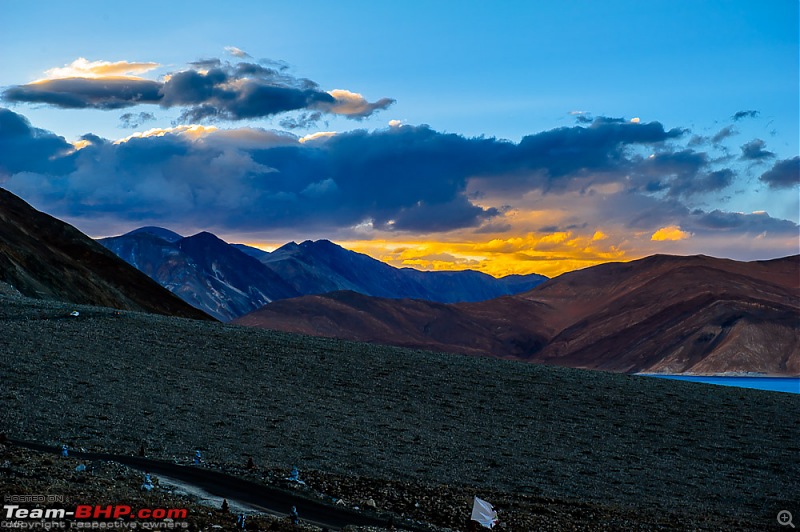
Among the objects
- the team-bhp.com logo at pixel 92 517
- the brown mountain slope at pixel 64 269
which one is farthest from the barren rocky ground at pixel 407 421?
the brown mountain slope at pixel 64 269

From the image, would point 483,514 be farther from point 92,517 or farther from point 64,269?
point 64,269

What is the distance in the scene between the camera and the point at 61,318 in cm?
6669

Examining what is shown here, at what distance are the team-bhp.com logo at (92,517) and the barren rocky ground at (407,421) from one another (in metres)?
2.60

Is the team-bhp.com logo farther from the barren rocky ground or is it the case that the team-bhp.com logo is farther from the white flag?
the white flag

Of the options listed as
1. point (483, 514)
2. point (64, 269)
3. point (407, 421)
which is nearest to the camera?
point (483, 514)

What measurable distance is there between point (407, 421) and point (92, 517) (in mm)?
31891

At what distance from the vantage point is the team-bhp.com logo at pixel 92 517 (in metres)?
18.2

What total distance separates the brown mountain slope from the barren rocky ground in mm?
42835

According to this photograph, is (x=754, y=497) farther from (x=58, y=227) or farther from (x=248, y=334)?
(x=58, y=227)

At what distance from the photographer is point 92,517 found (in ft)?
63.2

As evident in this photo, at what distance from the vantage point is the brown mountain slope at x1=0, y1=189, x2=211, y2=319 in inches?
4424

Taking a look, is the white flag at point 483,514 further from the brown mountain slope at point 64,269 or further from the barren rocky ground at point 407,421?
the brown mountain slope at point 64,269

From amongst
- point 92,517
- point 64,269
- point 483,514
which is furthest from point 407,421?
point 64,269

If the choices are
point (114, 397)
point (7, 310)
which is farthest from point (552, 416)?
point (7, 310)
